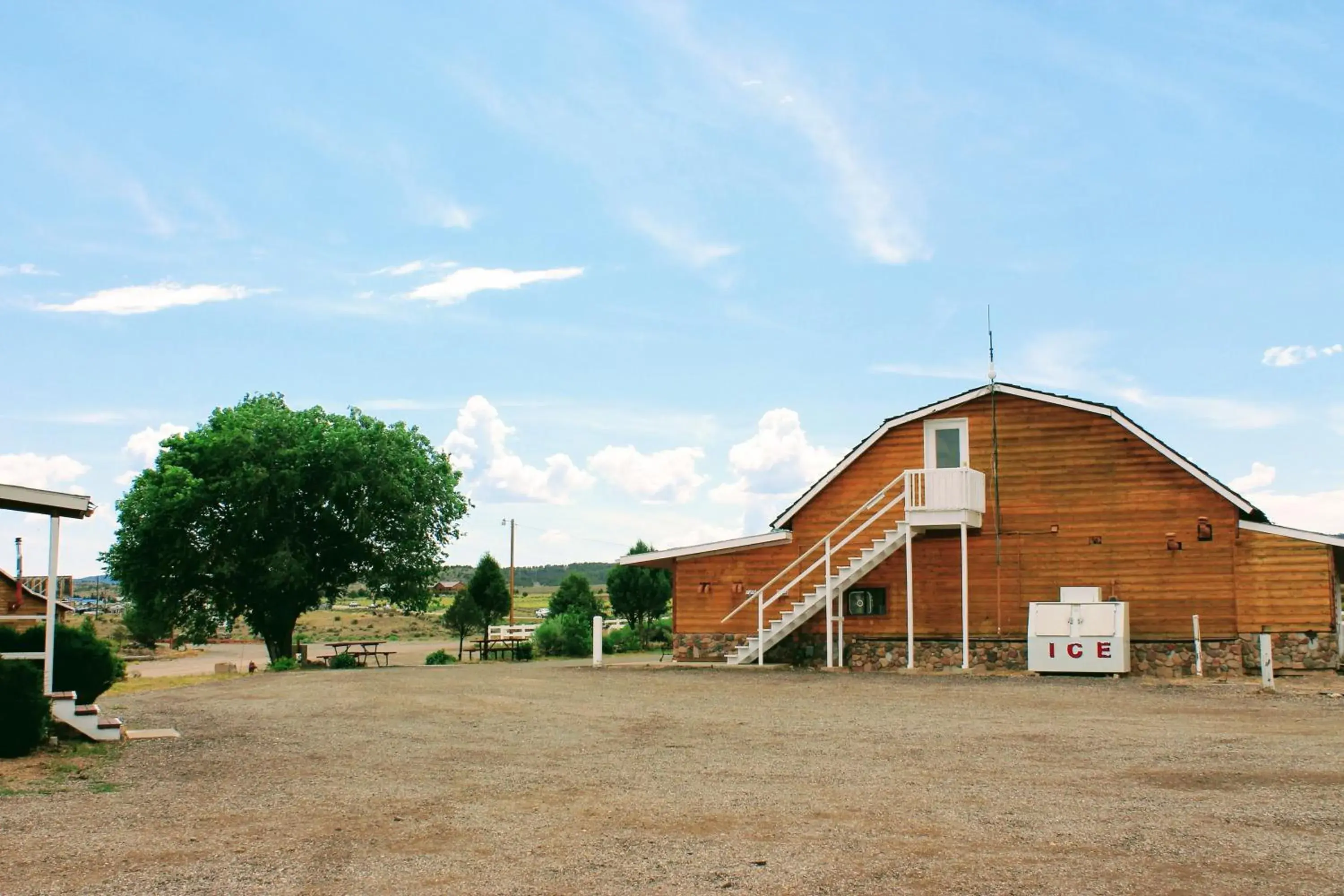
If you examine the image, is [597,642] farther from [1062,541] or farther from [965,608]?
[1062,541]

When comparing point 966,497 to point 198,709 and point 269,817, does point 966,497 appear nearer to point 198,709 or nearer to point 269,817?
point 198,709

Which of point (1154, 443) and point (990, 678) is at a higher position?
point (1154, 443)

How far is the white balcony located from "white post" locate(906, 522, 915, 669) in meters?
0.51

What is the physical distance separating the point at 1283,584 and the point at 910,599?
322 inches

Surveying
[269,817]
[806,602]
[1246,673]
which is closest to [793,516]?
[806,602]

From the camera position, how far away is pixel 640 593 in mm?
59594

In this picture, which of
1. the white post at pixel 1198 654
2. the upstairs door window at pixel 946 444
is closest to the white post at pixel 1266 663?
the white post at pixel 1198 654

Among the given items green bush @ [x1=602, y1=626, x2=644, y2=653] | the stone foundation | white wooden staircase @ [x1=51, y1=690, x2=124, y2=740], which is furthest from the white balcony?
green bush @ [x1=602, y1=626, x2=644, y2=653]

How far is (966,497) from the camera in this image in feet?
100.0

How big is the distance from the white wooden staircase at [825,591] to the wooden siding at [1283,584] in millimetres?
7570

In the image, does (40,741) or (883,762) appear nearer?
(883,762)

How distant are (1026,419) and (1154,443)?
298cm

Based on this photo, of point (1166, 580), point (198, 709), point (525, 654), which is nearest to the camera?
point (198, 709)

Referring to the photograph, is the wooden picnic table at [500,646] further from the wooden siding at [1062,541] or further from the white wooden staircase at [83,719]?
the white wooden staircase at [83,719]
